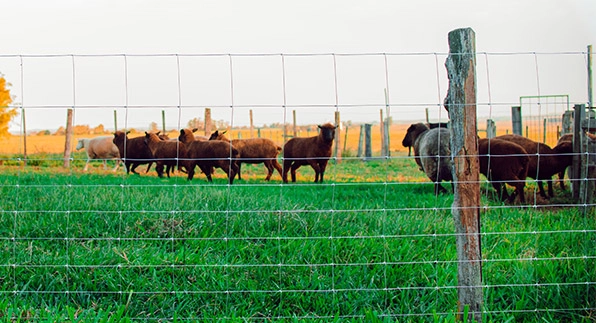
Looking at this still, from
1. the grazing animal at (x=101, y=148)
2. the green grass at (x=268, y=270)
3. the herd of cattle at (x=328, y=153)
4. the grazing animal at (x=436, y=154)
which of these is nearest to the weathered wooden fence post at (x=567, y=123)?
the herd of cattle at (x=328, y=153)

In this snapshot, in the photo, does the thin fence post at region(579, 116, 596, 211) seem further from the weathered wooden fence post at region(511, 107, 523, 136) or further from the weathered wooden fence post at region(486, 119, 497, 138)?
the weathered wooden fence post at region(511, 107, 523, 136)

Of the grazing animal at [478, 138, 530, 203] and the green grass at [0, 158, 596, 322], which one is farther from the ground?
the grazing animal at [478, 138, 530, 203]

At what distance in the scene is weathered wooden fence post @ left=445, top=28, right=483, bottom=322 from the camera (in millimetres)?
4824

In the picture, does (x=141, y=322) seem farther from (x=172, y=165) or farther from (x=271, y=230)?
(x=172, y=165)

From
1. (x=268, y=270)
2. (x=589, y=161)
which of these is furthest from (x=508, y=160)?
(x=268, y=270)

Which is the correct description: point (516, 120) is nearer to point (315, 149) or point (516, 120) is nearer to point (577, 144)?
point (315, 149)

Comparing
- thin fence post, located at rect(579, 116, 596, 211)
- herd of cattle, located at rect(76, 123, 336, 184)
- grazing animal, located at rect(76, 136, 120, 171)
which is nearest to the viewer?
thin fence post, located at rect(579, 116, 596, 211)

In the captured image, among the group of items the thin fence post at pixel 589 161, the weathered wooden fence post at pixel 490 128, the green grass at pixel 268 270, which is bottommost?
the green grass at pixel 268 270

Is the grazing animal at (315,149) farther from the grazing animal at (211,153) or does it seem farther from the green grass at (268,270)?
the green grass at (268,270)

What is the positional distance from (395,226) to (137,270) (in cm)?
315

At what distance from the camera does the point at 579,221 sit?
31.4 ft

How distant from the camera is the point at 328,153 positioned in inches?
595

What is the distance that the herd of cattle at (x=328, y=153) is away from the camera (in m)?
11.8

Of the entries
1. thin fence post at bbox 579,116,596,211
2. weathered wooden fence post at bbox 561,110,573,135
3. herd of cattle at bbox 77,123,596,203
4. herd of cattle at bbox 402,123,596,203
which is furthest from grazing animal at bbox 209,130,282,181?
weathered wooden fence post at bbox 561,110,573,135
